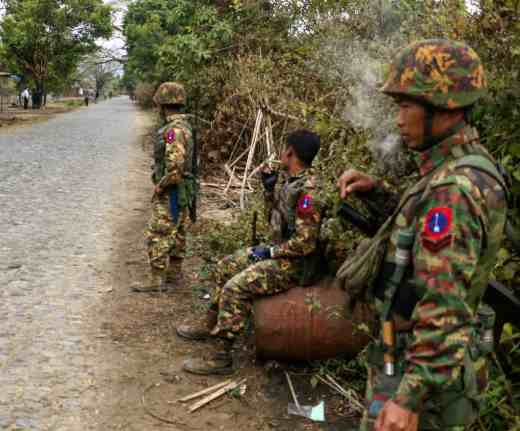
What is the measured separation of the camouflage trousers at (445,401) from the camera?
80.6 inches

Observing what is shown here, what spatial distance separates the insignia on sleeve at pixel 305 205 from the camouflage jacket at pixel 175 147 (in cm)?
204

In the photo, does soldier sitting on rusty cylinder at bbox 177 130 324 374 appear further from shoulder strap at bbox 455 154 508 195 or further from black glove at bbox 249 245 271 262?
shoulder strap at bbox 455 154 508 195

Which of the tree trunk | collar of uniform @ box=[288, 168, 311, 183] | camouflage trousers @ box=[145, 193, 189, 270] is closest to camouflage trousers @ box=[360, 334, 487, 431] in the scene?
collar of uniform @ box=[288, 168, 311, 183]

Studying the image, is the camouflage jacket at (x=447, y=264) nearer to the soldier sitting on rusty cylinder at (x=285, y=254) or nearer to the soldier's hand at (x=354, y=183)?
the soldier's hand at (x=354, y=183)

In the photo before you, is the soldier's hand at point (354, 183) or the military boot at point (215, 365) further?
the military boot at point (215, 365)

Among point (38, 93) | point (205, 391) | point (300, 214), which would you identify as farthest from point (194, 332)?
point (38, 93)

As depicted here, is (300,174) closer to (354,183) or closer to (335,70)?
(354,183)

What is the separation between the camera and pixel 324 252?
13.8 ft

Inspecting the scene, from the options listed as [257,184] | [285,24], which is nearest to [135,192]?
[257,184]

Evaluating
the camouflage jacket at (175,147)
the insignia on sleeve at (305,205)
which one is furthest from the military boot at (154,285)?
the insignia on sleeve at (305,205)

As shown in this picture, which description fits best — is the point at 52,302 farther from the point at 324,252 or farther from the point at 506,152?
the point at 506,152

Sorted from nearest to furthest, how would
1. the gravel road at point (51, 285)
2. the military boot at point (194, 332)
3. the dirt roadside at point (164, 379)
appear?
the dirt roadside at point (164, 379)
the gravel road at point (51, 285)
the military boot at point (194, 332)

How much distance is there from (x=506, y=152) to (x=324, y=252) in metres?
1.36

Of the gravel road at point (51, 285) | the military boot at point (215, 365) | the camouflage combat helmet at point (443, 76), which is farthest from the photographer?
the military boot at point (215, 365)
